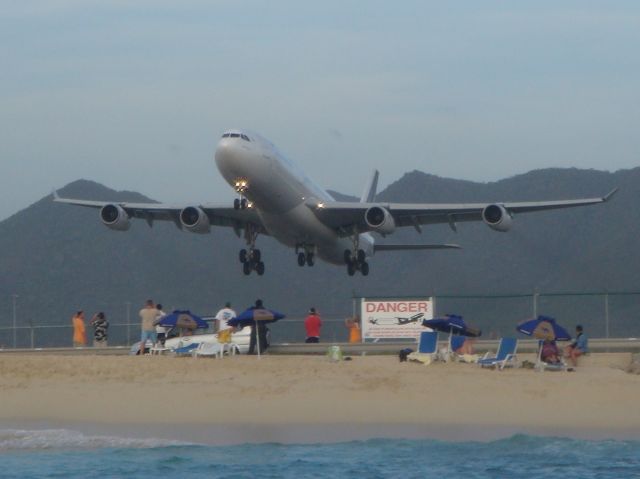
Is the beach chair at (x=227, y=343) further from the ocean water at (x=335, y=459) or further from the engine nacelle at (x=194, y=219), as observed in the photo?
the engine nacelle at (x=194, y=219)

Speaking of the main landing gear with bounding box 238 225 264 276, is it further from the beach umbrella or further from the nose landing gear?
the beach umbrella

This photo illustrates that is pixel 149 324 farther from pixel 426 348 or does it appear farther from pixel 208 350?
pixel 426 348

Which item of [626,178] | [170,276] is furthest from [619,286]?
[626,178]

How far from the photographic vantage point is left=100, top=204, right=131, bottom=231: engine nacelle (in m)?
46.4

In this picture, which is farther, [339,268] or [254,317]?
[339,268]

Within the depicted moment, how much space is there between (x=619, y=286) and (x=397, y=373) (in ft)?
101

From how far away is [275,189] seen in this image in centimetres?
4188

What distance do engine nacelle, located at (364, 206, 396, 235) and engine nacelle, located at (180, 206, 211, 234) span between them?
5.34 m

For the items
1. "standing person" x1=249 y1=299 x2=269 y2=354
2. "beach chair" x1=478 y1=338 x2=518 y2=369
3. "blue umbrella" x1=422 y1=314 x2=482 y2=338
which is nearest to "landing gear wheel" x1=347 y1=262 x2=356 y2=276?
"standing person" x1=249 y1=299 x2=269 y2=354

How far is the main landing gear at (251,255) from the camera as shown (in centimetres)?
4841

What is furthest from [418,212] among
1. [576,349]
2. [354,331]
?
[576,349]

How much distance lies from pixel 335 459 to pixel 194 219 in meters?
20.6

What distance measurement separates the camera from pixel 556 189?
104 metres

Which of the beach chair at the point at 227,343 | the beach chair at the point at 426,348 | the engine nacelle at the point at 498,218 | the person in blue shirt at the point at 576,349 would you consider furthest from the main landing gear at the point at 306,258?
the person in blue shirt at the point at 576,349
